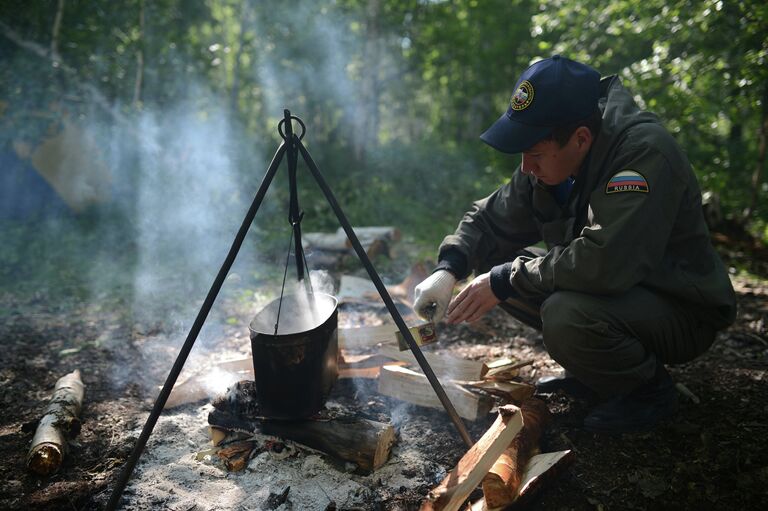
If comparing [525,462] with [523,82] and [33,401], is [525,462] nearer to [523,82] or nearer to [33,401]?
[523,82]

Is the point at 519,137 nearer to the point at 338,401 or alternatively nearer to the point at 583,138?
the point at 583,138

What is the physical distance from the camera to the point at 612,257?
223 cm

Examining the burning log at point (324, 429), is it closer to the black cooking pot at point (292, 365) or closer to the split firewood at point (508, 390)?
the black cooking pot at point (292, 365)

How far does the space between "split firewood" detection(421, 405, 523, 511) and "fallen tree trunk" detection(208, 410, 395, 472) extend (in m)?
0.43

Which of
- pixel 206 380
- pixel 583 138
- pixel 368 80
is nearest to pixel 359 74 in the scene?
pixel 368 80

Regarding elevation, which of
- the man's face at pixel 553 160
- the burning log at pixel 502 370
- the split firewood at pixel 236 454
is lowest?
the split firewood at pixel 236 454

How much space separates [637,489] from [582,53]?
234 inches

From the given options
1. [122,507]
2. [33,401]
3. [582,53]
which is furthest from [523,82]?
[582,53]

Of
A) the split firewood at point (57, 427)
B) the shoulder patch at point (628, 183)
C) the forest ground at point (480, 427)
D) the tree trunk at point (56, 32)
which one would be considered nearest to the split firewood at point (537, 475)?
the forest ground at point (480, 427)

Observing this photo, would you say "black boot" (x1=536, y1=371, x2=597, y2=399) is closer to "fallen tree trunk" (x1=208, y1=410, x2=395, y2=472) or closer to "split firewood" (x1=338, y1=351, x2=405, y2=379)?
"split firewood" (x1=338, y1=351, x2=405, y2=379)

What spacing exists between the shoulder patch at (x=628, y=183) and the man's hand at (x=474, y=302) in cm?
75

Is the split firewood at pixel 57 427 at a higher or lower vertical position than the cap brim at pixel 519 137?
lower

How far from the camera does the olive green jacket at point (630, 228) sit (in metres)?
2.24

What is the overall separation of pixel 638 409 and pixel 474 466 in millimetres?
1138
